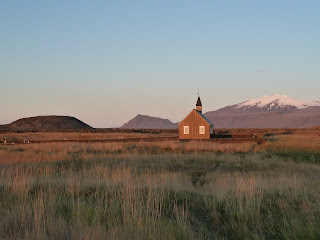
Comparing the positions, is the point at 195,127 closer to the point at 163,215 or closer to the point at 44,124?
the point at 163,215

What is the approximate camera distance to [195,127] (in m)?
39.4

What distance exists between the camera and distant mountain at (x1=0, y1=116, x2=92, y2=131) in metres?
160

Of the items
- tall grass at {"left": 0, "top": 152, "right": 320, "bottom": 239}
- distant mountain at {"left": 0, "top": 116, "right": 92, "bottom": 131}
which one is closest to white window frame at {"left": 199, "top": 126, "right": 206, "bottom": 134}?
tall grass at {"left": 0, "top": 152, "right": 320, "bottom": 239}

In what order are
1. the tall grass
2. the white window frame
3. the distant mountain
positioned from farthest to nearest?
the distant mountain, the white window frame, the tall grass

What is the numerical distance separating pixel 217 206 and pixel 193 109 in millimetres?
32984

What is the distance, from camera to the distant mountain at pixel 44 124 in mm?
159750

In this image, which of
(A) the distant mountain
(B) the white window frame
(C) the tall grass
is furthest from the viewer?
(A) the distant mountain

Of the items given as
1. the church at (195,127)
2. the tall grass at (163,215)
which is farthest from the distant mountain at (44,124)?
the tall grass at (163,215)

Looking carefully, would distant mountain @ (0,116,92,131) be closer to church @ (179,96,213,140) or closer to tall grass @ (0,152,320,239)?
church @ (179,96,213,140)

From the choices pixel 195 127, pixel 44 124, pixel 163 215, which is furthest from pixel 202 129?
pixel 44 124

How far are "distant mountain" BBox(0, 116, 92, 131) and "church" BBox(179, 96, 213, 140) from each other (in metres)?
132

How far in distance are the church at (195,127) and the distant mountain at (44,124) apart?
132 m

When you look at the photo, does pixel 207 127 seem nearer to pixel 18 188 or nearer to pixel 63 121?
pixel 18 188

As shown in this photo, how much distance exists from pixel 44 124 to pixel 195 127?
478 feet
